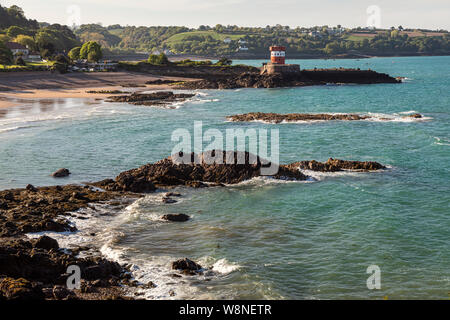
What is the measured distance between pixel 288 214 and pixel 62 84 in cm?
7770

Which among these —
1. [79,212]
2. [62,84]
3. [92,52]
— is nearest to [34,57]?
[92,52]

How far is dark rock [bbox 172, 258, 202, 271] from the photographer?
17344mm

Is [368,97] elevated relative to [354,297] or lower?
elevated

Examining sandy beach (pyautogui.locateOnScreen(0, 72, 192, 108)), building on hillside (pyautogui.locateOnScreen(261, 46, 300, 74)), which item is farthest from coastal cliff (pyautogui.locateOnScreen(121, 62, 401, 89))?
sandy beach (pyautogui.locateOnScreen(0, 72, 192, 108))

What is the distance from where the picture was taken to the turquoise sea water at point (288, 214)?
16.9m

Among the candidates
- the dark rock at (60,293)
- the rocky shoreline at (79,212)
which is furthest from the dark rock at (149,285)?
the dark rock at (60,293)

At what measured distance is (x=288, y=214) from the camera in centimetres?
2380

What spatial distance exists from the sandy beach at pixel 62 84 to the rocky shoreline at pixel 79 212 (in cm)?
4530

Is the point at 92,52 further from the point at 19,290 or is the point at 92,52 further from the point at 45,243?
the point at 19,290

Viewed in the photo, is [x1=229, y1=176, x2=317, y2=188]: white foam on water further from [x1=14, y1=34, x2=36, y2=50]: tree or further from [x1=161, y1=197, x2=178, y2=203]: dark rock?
[x1=14, y1=34, x2=36, y2=50]: tree

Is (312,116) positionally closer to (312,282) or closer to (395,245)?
(395,245)

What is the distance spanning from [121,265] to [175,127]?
109 feet
